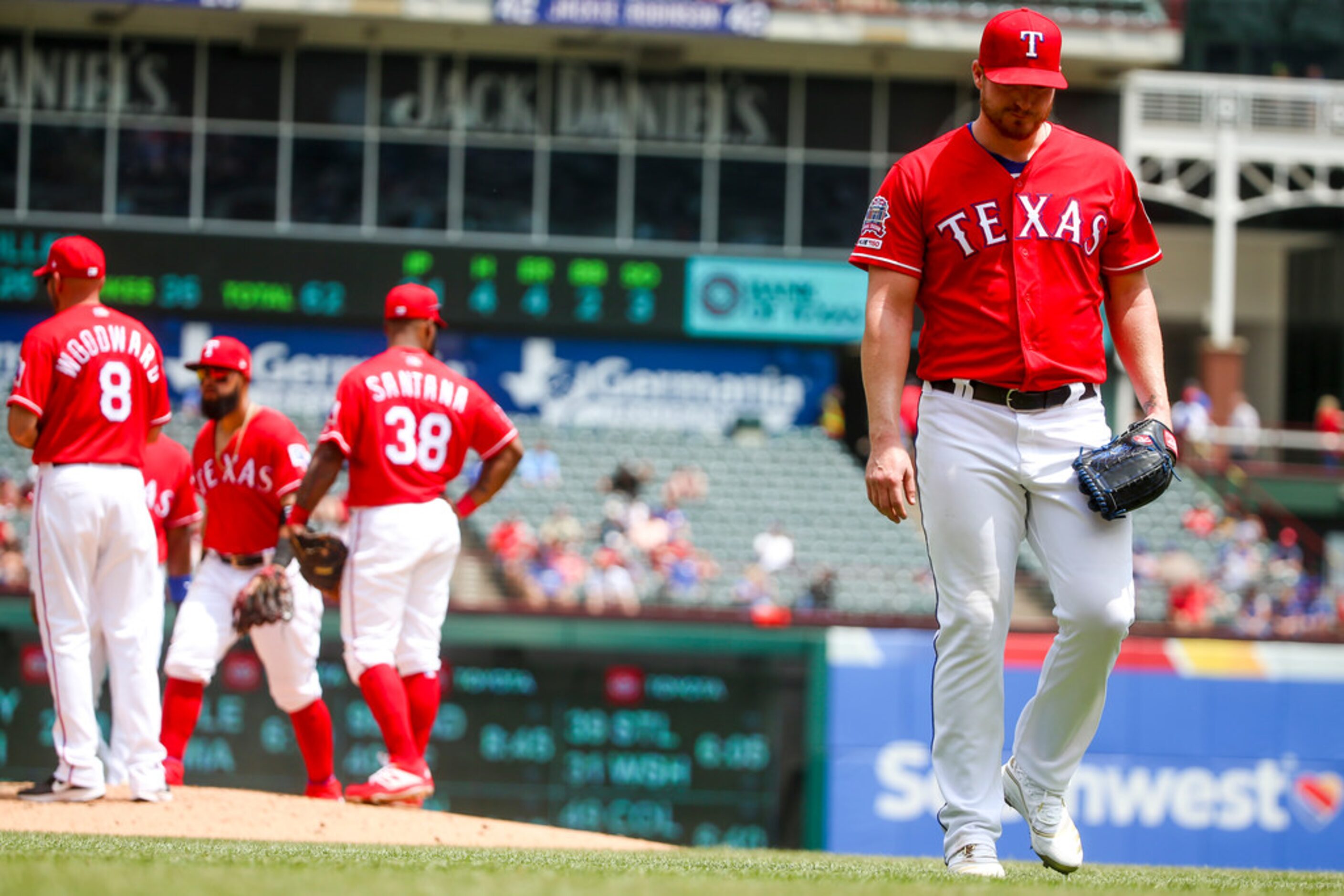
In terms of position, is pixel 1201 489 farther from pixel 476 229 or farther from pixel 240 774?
pixel 240 774

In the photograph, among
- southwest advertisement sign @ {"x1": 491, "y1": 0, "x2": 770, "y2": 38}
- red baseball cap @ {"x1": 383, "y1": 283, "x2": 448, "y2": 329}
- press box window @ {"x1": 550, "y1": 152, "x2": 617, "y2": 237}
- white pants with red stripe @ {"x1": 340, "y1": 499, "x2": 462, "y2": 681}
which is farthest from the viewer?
press box window @ {"x1": 550, "y1": 152, "x2": 617, "y2": 237}

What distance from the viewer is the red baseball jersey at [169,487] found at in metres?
7.61

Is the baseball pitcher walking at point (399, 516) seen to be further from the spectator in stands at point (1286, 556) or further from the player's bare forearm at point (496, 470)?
the spectator in stands at point (1286, 556)

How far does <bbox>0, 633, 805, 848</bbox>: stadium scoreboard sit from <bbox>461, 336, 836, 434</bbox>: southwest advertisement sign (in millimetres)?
A: 9546

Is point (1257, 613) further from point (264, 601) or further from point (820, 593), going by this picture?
point (264, 601)

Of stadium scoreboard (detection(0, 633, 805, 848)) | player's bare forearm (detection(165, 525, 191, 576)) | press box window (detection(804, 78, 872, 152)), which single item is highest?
press box window (detection(804, 78, 872, 152))

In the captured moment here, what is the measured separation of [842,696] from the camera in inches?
502

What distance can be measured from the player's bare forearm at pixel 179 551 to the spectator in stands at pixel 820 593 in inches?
344

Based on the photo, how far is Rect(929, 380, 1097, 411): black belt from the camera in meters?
4.43

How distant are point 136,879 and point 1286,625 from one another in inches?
571

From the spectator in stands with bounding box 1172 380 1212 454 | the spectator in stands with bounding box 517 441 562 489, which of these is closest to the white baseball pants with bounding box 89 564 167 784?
the spectator in stands with bounding box 517 441 562 489

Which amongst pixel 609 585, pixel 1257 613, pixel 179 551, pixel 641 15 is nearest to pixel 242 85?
pixel 641 15

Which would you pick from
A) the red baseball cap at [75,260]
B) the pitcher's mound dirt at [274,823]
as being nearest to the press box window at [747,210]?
the pitcher's mound dirt at [274,823]

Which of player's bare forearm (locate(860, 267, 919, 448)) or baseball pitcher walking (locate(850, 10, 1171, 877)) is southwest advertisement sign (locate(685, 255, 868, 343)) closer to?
baseball pitcher walking (locate(850, 10, 1171, 877))
